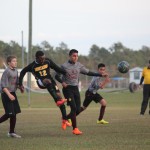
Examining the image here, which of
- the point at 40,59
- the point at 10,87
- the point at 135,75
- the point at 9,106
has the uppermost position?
the point at 40,59

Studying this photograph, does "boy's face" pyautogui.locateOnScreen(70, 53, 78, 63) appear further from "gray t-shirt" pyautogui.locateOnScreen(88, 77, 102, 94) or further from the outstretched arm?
"gray t-shirt" pyautogui.locateOnScreen(88, 77, 102, 94)

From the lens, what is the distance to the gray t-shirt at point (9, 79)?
13898 mm

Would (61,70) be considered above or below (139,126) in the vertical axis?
above

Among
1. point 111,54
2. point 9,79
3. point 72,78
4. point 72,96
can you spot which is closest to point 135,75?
point 111,54

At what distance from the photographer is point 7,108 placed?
13906 mm

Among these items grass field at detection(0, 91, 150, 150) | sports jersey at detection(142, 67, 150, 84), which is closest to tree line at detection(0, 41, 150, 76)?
sports jersey at detection(142, 67, 150, 84)

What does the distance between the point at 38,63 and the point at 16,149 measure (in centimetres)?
351

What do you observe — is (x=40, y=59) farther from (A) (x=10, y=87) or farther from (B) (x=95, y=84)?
(B) (x=95, y=84)

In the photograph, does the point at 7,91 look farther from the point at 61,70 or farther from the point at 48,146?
the point at 48,146

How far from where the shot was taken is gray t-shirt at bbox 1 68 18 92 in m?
13.9

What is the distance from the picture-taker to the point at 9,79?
14.0 metres

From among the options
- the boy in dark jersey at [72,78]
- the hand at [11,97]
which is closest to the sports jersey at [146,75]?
the boy in dark jersey at [72,78]

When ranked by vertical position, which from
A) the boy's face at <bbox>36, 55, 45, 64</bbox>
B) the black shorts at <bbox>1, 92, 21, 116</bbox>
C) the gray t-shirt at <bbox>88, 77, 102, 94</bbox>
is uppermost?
the boy's face at <bbox>36, 55, 45, 64</bbox>

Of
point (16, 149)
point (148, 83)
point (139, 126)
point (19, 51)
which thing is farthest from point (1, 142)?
point (19, 51)
